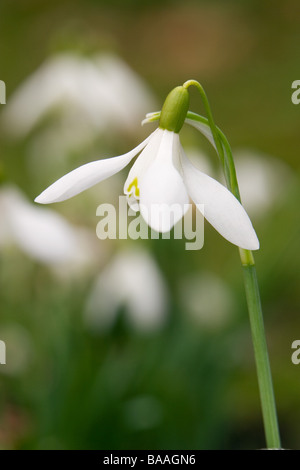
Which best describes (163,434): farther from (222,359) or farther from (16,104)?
(16,104)

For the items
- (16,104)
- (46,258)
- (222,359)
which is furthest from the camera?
(16,104)

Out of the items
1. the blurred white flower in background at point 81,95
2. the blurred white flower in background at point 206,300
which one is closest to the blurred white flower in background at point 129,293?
the blurred white flower in background at point 206,300

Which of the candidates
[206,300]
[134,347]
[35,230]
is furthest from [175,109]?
[206,300]

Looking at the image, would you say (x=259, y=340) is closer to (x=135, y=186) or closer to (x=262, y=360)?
(x=262, y=360)

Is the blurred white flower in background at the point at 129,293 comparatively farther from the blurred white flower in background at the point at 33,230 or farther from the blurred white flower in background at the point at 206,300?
the blurred white flower in background at the point at 33,230

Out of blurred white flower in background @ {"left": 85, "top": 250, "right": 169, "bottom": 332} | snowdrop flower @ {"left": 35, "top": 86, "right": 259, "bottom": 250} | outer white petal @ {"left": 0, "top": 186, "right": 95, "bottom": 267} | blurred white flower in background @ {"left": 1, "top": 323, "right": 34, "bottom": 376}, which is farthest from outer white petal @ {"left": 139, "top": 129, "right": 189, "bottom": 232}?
blurred white flower in background @ {"left": 1, "top": 323, "right": 34, "bottom": 376}
